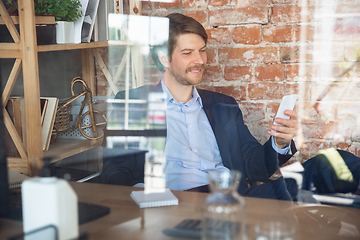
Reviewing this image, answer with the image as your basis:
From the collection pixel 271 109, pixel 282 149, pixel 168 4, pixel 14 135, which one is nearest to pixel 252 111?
pixel 271 109

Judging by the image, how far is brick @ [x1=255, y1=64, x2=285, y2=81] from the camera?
3.90 feet

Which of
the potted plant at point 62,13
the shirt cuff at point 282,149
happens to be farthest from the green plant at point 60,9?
the shirt cuff at point 282,149

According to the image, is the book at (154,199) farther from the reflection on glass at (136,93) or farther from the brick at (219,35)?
the brick at (219,35)

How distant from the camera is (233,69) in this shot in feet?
4.08

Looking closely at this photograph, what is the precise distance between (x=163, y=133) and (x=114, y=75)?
0.36 meters

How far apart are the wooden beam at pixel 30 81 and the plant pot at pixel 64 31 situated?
15 centimetres

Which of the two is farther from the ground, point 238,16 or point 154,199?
point 238,16

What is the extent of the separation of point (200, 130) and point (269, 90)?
288 mm

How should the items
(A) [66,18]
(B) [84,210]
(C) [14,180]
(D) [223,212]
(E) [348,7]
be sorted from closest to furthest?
(D) [223,212] < (B) [84,210] < (C) [14,180] < (E) [348,7] < (A) [66,18]

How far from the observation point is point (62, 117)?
140 cm

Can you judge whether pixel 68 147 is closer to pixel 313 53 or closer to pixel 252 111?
pixel 252 111

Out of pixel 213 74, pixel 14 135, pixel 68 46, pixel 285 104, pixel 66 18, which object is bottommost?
pixel 14 135

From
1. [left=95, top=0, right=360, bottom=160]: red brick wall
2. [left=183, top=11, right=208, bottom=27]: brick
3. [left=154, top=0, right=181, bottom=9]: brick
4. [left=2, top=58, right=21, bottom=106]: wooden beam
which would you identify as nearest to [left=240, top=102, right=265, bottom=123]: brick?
[left=95, top=0, right=360, bottom=160]: red brick wall

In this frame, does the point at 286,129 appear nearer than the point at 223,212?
No
